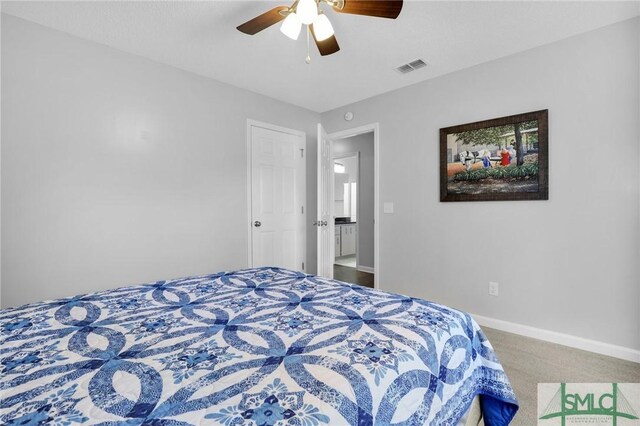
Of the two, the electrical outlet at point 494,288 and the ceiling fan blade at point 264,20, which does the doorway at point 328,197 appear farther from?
the ceiling fan blade at point 264,20

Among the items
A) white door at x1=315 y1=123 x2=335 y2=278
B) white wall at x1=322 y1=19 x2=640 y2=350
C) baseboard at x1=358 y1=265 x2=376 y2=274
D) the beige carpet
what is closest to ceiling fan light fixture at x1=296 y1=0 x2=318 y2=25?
white door at x1=315 y1=123 x2=335 y2=278

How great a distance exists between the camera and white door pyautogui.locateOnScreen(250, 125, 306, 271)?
3.66 m

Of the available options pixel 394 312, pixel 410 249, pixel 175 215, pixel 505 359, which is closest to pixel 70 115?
pixel 175 215

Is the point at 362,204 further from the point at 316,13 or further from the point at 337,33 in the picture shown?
the point at 316,13

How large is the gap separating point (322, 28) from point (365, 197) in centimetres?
400

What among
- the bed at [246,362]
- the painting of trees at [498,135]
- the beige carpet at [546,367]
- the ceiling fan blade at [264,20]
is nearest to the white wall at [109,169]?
the bed at [246,362]

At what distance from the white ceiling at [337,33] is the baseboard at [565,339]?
241 centimetres

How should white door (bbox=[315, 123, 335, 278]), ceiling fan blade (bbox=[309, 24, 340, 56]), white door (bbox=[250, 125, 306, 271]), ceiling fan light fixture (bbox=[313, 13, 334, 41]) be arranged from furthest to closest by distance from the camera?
1. white door (bbox=[250, 125, 306, 271])
2. white door (bbox=[315, 123, 335, 278])
3. ceiling fan blade (bbox=[309, 24, 340, 56])
4. ceiling fan light fixture (bbox=[313, 13, 334, 41])

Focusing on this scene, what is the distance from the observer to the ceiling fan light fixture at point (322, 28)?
6.08 feet

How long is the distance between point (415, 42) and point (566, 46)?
1.20m

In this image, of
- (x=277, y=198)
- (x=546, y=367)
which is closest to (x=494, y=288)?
(x=546, y=367)

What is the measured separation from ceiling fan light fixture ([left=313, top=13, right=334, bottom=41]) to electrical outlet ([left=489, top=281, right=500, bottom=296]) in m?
2.54

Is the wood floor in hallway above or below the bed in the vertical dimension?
below

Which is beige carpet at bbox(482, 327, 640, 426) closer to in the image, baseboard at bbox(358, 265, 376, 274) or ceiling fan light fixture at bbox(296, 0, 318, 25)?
ceiling fan light fixture at bbox(296, 0, 318, 25)
